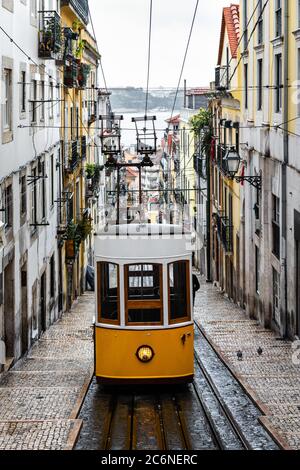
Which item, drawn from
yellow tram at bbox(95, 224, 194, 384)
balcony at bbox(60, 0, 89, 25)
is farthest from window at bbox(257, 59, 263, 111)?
yellow tram at bbox(95, 224, 194, 384)

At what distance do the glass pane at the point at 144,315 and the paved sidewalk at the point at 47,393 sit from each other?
143 centimetres

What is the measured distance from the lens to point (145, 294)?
43.9 ft

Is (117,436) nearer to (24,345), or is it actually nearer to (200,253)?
(24,345)

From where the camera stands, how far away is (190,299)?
1367 cm

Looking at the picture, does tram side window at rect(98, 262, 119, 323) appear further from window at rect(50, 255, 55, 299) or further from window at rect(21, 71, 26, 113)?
A: window at rect(50, 255, 55, 299)

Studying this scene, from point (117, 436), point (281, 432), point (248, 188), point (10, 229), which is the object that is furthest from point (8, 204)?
point (248, 188)

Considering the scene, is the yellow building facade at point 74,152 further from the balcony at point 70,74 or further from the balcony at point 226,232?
the balcony at point 226,232

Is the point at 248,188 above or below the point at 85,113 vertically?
below

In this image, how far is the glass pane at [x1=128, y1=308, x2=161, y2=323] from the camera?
1337 centimetres

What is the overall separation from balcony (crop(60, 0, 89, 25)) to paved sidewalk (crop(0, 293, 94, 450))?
1219 centimetres

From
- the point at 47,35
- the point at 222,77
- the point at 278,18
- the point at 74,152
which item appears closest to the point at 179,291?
the point at 278,18

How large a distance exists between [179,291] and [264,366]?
11.9 feet

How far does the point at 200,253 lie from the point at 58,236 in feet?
68.9
